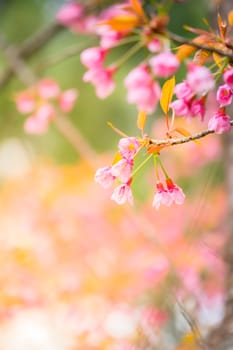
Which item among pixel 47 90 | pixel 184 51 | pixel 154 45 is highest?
pixel 47 90

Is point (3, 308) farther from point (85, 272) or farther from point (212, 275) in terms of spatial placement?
point (212, 275)

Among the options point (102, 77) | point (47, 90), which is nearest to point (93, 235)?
point (47, 90)

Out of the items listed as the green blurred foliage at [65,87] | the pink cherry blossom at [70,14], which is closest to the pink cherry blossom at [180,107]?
the pink cherry blossom at [70,14]

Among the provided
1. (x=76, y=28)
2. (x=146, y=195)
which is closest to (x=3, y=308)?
(x=76, y=28)

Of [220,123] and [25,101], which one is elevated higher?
[25,101]

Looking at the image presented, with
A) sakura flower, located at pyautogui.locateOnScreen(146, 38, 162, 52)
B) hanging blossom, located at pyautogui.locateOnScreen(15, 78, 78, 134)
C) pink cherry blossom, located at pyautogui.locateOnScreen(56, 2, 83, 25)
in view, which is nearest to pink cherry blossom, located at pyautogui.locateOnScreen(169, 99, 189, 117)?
sakura flower, located at pyautogui.locateOnScreen(146, 38, 162, 52)

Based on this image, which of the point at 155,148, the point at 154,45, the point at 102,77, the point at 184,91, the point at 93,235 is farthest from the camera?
the point at 93,235

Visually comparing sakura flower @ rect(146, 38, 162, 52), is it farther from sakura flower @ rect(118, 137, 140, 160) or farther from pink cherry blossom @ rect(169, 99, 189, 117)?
sakura flower @ rect(118, 137, 140, 160)

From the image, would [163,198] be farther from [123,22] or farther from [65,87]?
[65,87]
